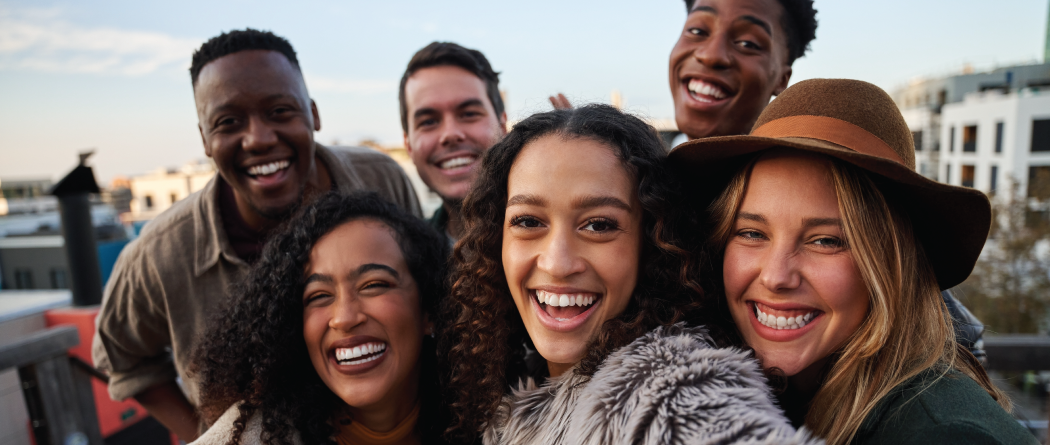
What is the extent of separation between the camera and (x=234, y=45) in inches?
98.7

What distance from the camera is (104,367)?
9.43ft

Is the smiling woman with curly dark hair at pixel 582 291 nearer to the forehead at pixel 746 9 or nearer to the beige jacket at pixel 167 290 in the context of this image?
the beige jacket at pixel 167 290

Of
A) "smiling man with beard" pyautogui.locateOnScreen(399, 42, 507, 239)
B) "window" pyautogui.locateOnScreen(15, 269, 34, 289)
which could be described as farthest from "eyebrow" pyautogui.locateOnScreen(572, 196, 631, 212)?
"window" pyautogui.locateOnScreen(15, 269, 34, 289)

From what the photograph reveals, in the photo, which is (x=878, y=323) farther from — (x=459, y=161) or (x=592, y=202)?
(x=459, y=161)

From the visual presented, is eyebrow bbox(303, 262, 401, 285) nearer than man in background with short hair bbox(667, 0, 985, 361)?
Yes

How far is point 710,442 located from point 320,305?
4.67 ft

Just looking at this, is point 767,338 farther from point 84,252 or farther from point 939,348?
point 84,252

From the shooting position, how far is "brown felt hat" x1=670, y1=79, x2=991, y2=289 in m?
1.45

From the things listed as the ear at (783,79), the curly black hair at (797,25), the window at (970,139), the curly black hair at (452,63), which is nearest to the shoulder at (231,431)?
the curly black hair at (452,63)

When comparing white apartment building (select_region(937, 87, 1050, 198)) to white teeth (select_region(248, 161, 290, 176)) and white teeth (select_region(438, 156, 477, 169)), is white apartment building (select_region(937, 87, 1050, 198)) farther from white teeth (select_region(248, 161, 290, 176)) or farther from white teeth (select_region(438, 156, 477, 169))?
white teeth (select_region(248, 161, 290, 176))

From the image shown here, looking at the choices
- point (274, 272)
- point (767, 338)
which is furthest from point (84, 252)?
point (767, 338)

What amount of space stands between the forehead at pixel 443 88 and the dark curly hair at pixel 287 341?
107cm

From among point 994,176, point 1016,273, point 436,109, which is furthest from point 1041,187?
point 436,109

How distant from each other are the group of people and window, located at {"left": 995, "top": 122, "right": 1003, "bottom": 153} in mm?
29387
